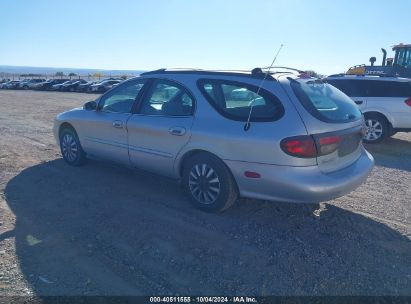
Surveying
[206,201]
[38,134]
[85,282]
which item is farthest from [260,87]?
[38,134]

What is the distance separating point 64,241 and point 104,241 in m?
0.41

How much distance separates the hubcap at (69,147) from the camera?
235 inches

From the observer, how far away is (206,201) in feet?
13.9

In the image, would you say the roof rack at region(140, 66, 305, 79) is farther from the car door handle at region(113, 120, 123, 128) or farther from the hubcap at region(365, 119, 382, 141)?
the hubcap at region(365, 119, 382, 141)

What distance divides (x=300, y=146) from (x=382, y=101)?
20.0 feet

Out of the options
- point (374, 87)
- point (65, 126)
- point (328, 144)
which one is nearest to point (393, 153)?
point (374, 87)

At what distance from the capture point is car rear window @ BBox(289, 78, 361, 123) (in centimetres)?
372

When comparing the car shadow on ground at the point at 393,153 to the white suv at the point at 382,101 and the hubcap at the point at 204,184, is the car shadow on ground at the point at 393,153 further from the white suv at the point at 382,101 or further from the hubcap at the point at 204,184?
the hubcap at the point at 204,184

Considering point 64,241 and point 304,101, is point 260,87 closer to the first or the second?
point 304,101

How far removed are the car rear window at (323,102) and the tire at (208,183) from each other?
1.13m

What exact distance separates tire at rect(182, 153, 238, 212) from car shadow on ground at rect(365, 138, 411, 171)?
415 centimetres

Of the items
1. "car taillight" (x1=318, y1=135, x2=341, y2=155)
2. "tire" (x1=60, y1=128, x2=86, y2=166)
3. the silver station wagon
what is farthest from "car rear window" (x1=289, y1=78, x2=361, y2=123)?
"tire" (x1=60, y1=128, x2=86, y2=166)

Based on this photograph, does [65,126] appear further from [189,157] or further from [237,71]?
[237,71]

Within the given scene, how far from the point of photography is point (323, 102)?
3918 mm
